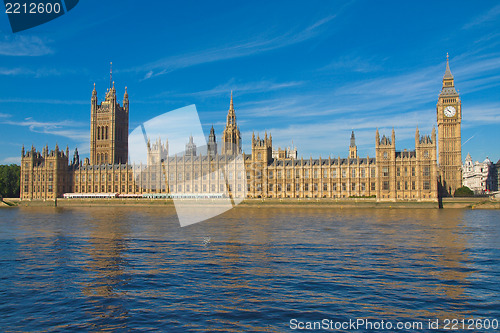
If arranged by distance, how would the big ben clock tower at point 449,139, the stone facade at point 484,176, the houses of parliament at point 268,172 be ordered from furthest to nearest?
the stone facade at point 484,176 → the big ben clock tower at point 449,139 → the houses of parliament at point 268,172

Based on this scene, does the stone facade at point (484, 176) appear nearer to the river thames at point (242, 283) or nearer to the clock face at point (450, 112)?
the clock face at point (450, 112)

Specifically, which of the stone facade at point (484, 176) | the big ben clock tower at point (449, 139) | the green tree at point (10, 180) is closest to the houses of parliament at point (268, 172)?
the big ben clock tower at point (449, 139)

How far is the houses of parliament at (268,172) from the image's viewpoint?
104 m

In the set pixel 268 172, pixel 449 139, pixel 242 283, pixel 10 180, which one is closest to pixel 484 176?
pixel 449 139

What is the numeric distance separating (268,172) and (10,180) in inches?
3454

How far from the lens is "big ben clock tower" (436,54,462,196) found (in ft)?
401

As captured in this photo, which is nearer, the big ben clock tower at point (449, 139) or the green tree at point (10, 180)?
the big ben clock tower at point (449, 139)

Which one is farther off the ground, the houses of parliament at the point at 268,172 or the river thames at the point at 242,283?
the houses of parliament at the point at 268,172

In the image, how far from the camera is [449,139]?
125750 mm

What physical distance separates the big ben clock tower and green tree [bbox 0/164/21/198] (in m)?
132

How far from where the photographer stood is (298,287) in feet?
69.5

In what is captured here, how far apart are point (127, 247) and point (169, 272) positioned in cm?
1074

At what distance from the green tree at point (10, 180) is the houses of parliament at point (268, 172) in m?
8.27

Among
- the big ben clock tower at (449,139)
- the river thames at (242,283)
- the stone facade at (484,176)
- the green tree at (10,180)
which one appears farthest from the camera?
the stone facade at (484,176)
